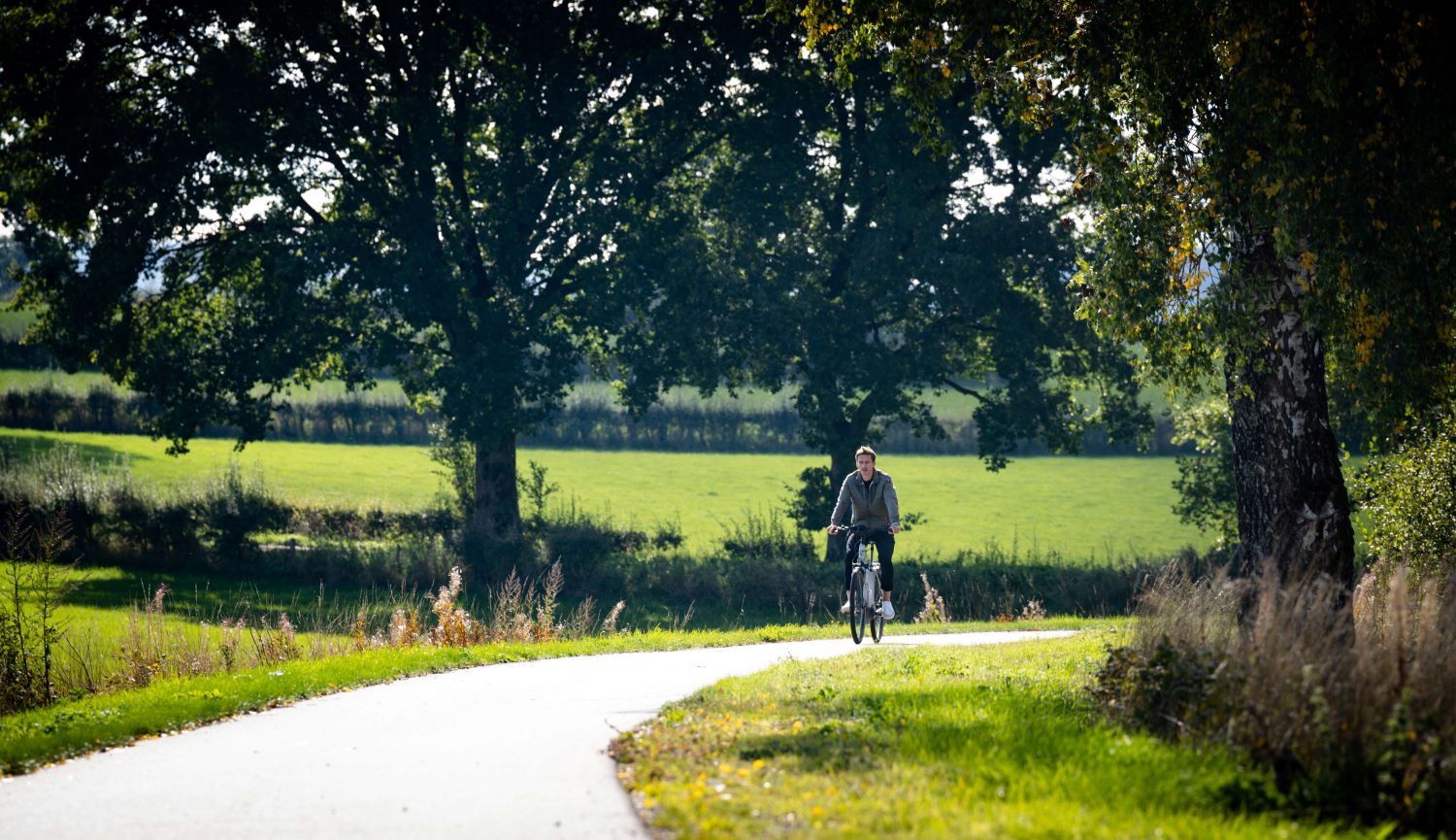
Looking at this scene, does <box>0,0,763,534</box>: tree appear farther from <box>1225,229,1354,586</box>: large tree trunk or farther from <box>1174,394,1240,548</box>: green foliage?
<box>1225,229,1354,586</box>: large tree trunk

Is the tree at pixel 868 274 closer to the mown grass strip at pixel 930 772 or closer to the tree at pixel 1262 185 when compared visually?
the tree at pixel 1262 185

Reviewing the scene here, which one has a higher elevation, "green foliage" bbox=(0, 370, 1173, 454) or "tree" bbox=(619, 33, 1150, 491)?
"tree" bbox=(619, 33, 1150, 491)

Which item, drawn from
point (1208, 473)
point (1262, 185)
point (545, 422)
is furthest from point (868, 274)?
point (545, 422)

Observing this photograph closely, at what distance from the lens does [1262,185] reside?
37.8 feet

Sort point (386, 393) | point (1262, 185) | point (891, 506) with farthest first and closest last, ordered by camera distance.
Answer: point (386, 393), point (891, 506), point (1262, 185)

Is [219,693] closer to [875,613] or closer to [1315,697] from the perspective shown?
[875,613]

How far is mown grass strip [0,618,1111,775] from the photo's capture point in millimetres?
10391

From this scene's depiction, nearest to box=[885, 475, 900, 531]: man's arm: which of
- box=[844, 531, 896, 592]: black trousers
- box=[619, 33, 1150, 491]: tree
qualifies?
box=[844, 531, 896, 592]: black trousers

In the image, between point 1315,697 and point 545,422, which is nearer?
point 1315,697

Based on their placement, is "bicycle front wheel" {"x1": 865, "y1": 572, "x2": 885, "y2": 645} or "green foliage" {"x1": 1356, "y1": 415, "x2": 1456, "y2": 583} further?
"bicycle front wheel" {"x1": 865, "y1": 572, "x2": 885, "y2": 645}

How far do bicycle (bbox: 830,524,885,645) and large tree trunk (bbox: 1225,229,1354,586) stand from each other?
209 inches

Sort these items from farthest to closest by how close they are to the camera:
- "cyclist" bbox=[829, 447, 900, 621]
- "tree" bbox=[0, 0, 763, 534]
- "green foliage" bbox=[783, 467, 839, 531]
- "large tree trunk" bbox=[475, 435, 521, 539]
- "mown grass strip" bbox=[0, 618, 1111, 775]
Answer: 1. "large tree trunk" bbox=[475, 435, 521, 539]
2. "green foliage" bbox=[783, 467, 839, 531]
3. "tree" bbox=[0, 0, 763, 534]
4. "cyclist" bbox=[829, 447, 900, 621]
5. "mown grass strip" bbox=[0, 618, 1111, 775]

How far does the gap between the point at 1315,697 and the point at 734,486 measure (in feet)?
144

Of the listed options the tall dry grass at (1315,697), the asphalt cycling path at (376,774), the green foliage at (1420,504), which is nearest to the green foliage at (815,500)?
the green foliage at (1420,504)
